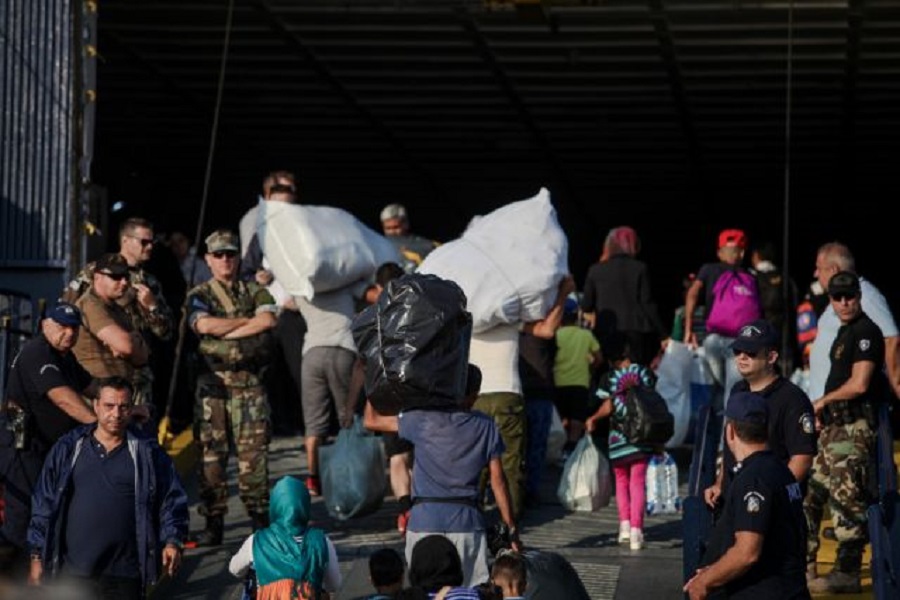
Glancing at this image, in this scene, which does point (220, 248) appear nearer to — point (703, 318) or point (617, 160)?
point (703, 318)

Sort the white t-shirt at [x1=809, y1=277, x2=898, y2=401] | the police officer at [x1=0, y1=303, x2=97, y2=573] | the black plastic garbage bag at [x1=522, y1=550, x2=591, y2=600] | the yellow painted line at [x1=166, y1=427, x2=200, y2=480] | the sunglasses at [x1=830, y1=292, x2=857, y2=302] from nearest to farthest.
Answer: the black plastic garbage bag at [x1=522, y1=550, x2=591, y2=600], the police officer at [x1=0, y1=303, x2=97, y2=573], the sunglasses at [x1=830, y1=292, x2=857, y2=302], the white t-shirt at [x1=809, y1=277, x2=898, y2=401], the yellow painted line at [x1=166, y1=427, x2=200, y2=480]

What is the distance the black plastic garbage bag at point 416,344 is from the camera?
984 cm

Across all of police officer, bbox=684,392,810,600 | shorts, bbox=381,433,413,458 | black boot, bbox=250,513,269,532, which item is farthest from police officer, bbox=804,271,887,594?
black boot, bbox=250,513,269,532

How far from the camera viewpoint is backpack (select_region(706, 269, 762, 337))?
1482 centimetres

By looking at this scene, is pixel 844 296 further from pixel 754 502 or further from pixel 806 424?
pixel 754 502

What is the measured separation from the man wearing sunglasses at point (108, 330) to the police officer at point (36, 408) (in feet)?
1.83

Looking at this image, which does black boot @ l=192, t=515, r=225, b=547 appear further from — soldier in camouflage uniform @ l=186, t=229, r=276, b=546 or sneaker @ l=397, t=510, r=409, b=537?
sneaker @ l=397, t=510, r=409, b=537

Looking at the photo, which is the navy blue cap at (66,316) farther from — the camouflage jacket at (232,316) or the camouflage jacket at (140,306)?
the camouflage jacket at (232,316)

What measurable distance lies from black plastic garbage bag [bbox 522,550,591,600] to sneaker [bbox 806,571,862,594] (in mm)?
2248

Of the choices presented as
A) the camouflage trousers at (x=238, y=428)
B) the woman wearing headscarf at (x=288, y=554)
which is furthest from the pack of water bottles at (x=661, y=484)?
the woman wearing headscarf at (x=288, y=554)

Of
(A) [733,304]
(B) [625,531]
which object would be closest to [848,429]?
(B) [625,531]

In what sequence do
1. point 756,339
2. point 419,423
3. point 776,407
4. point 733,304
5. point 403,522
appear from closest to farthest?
point 419,423
point 776,407
point 756,339
point 403,522
point 733,304

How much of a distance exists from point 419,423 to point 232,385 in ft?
9.09

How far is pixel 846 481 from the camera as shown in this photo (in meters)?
10.8
